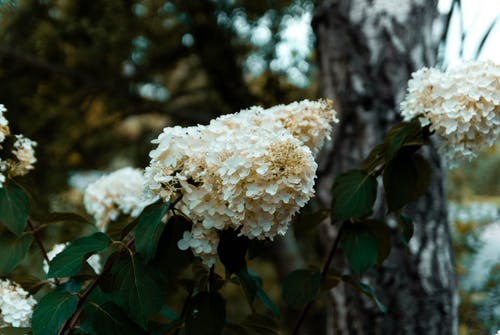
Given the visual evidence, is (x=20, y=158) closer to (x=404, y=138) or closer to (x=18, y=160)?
(x=18, y=160)

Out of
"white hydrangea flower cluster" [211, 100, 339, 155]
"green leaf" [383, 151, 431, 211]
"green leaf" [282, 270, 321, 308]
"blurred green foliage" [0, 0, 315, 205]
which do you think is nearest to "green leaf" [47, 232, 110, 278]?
"white hydrangea flower cluster" [211, 100, 339, 155]

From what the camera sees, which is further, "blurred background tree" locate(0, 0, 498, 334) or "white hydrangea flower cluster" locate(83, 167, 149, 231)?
"blurred background tree" locate(0, 0, 498, 334)

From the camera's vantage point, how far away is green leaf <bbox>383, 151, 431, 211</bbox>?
3.89 feet

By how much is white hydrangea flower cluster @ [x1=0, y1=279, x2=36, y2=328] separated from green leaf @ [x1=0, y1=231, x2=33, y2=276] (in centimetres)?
4

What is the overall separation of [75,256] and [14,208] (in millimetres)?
269

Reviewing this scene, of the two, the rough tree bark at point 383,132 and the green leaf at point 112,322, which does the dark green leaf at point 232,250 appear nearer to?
the green leaf at point 112,322

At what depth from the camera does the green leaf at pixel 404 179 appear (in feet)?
3.89

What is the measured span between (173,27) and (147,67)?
0.29 m

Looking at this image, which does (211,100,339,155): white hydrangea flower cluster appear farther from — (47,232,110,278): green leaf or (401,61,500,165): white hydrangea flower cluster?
(47,232,110,278): green leaf

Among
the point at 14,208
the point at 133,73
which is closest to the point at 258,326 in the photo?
the point at 14,208

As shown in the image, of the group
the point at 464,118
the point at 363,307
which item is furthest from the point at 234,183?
the point at 363,307

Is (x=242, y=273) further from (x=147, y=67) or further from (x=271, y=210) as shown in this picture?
(x=147, y=67)

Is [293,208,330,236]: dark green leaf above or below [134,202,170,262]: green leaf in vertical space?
above

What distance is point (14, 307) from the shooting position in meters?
1.12
